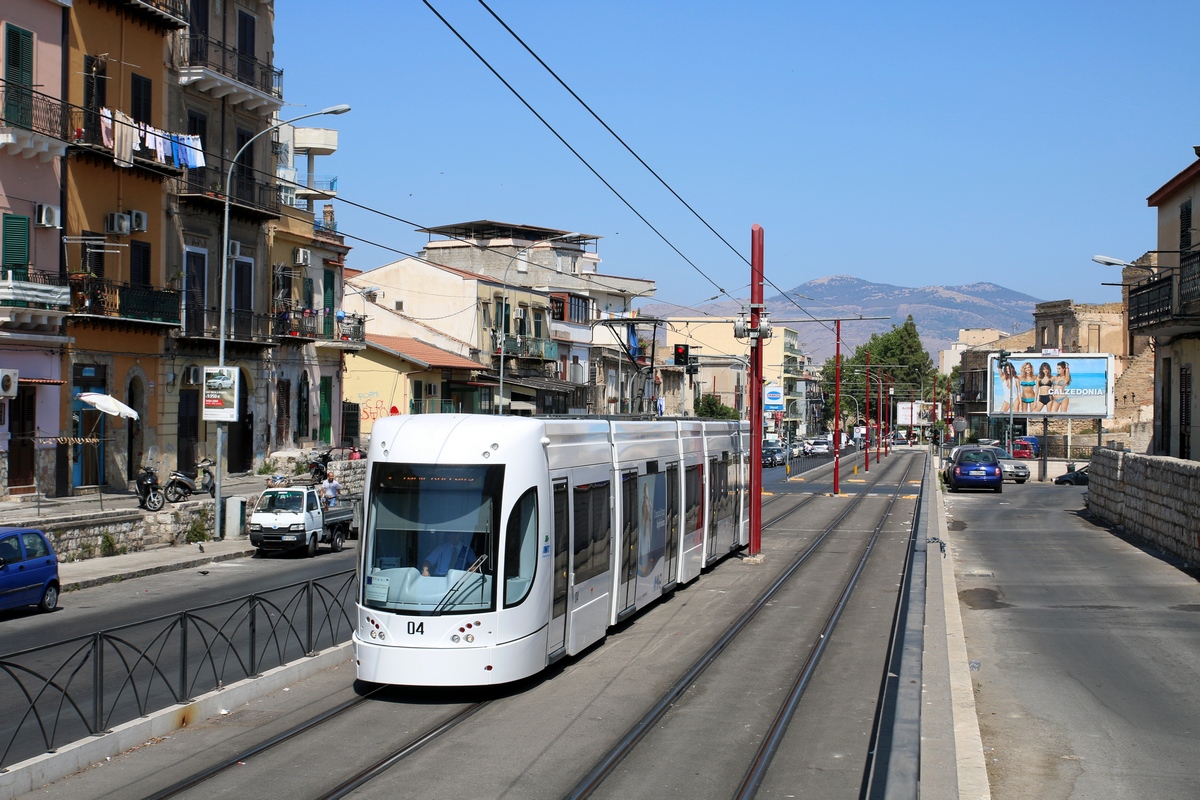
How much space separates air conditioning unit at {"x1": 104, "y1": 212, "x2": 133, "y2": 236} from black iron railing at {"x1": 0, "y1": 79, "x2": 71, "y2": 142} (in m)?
2.59

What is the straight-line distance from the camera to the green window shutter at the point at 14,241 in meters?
27.8

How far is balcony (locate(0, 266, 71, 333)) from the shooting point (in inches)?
1062

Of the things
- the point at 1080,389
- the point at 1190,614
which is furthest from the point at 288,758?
the point at 1080,389

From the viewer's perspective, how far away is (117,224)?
3109 cm

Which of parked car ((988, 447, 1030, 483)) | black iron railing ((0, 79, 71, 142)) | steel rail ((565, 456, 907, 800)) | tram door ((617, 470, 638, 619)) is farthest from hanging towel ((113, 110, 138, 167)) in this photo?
parked car ((988, 447, 1030, 483))

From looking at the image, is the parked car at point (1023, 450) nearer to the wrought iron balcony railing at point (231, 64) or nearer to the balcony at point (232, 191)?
the balcony at point (232, 191)

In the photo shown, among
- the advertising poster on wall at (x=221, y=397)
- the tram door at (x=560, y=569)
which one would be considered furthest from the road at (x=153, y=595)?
the tram door at (x=560, y=569)

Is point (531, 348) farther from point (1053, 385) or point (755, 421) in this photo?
point (755, 421)

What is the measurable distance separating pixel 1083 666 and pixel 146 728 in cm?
1069

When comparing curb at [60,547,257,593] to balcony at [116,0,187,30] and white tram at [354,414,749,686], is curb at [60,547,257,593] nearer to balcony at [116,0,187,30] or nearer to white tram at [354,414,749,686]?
white tram at [354,414,749,686]

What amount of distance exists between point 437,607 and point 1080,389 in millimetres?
65513

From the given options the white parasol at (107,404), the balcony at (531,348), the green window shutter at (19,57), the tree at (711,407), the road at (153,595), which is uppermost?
the green window shutter at (19,57)

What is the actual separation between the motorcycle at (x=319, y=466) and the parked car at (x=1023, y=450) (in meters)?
56.3

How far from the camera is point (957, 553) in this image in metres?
26.9
